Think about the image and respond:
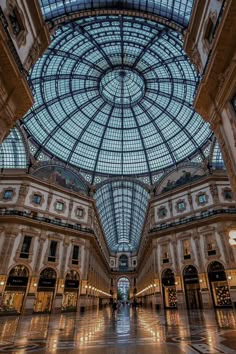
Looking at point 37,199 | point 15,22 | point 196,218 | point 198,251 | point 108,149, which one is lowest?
point 198,251

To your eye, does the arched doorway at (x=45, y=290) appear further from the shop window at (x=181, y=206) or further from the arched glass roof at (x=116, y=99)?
the shop window at (x=181, y=206)

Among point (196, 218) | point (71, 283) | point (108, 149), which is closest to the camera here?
point (71, 283)

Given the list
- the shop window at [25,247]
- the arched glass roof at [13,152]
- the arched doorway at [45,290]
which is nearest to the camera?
the arched doorway at [45,290]

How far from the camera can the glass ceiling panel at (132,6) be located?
1884cm

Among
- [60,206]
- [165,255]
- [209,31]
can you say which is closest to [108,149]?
[60,206]

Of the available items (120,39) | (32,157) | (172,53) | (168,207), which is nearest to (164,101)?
(172,53)

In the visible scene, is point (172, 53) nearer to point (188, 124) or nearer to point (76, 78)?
point (188, 124)

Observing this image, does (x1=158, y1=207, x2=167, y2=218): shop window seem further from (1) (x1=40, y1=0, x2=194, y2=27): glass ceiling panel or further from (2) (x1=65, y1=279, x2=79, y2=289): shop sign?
(1) (x1=40, y1=0, x2=194, y2=27): glass ceiling panel

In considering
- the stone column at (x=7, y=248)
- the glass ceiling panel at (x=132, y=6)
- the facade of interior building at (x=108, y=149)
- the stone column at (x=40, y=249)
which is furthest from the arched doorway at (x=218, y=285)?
the glass ceiling panel at (x=132, y=6)

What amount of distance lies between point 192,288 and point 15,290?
958 inches

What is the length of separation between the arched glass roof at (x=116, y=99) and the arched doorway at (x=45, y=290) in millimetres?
21265

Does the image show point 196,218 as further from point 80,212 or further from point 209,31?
point 209,31

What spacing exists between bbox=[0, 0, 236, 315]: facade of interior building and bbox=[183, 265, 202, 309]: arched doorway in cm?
16

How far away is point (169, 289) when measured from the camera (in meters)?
33.5
